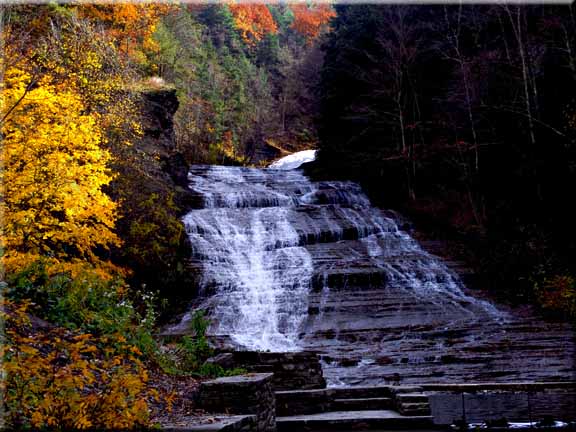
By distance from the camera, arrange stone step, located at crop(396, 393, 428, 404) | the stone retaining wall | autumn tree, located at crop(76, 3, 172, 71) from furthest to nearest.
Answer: autumn tree, located at crop(76, 3, 172, 71) → the stone retaining wall → stone step, located at crop(396, 393, 428, 404)

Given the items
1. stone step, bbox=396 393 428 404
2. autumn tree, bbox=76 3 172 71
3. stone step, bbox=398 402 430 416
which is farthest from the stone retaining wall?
autumn tree, bbox=76 3 172 71

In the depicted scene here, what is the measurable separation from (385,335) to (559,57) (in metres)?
11.1

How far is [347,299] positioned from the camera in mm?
14984

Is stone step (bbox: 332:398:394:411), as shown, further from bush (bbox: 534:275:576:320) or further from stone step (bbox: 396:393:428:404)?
bush (bbox: 534:275:576:320)

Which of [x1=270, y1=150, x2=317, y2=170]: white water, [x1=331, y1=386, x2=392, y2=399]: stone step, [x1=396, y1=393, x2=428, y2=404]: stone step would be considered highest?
[x1=270, y1=150, x2=317, y2=170]: white water

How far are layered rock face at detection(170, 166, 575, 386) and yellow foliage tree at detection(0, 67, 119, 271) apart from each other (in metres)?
4.60

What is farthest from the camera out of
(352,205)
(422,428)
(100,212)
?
(352,205)

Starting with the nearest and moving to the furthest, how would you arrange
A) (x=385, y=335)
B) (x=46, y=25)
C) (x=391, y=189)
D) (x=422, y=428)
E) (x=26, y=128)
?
(x=422, y=428)
(x=26, y=128)
(x=385, y=335)
(x=46, y=25)
(x=391, y=189)

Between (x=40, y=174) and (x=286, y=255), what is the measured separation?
30.1ft

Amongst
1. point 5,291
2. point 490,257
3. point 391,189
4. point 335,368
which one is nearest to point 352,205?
point 391,189

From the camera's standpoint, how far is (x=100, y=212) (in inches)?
416

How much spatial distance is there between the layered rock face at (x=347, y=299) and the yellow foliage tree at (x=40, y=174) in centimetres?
460

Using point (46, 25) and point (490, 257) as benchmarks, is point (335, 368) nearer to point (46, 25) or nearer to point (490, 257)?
point (490, 257)

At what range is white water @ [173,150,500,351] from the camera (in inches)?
556
